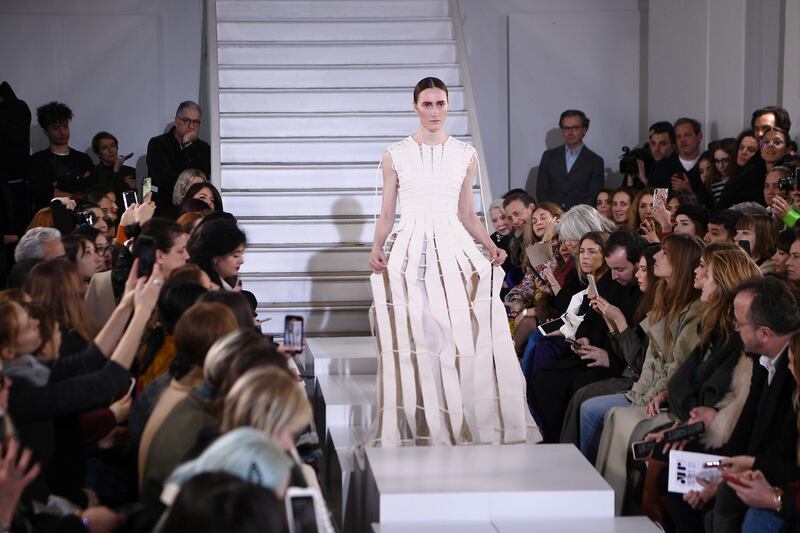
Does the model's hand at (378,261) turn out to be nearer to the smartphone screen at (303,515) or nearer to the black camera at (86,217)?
the black camera at (86,217)

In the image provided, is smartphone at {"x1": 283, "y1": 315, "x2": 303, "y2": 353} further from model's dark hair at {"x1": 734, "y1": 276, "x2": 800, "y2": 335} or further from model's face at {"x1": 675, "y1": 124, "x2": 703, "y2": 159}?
model's face at {"x1": 675, "y1": 124, "x2": 703, "y2": 159}

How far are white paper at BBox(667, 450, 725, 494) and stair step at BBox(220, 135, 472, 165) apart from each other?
5.08 metres

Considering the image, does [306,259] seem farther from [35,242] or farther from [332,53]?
[35,242]

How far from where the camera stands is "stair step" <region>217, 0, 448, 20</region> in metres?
10.1

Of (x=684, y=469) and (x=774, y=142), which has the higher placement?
(x=774, y=142)

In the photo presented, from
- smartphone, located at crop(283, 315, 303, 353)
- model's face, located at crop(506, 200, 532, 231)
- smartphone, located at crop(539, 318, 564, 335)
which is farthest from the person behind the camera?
model's face, located at crop(506, 200, 532, 231)

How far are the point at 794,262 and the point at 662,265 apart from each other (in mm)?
537

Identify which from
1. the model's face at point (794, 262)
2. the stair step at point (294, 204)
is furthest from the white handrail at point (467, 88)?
the model's face at point (794, 262)

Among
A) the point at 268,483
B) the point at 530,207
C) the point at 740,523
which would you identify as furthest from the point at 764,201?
the point at 268,483

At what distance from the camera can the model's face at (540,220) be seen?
291 inches

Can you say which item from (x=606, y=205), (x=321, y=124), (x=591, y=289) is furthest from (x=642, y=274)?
(x=321, y=124)

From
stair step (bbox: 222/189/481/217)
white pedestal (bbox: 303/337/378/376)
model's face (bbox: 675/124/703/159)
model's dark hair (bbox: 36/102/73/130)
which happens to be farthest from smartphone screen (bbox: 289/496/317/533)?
model's dark hair (bbox: 36/102/73/130)

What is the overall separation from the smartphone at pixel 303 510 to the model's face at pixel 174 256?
2274mm

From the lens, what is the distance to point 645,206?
25.3 ft
